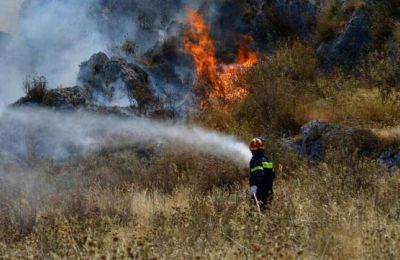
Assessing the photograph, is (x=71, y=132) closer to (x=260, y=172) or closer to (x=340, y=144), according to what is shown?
(x=340, y=144)

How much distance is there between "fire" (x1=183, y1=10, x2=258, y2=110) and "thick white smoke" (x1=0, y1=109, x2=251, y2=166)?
2.31 m

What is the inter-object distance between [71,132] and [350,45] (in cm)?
829

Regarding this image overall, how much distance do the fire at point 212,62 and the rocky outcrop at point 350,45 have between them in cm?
258

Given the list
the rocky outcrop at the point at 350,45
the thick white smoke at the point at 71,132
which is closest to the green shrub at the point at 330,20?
the rocky outcrop at the point at 350,45

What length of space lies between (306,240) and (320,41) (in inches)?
517

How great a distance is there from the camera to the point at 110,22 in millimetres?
26188

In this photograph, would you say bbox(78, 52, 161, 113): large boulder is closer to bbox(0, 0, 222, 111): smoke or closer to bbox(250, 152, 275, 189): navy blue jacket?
bbox(0, 0, 222, 111): smoke

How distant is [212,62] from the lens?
18.9 m

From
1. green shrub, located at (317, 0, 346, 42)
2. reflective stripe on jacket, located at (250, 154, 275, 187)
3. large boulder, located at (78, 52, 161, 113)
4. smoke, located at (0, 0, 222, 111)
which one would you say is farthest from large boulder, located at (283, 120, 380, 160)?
smoke, located at (0, 0, 222, 111)

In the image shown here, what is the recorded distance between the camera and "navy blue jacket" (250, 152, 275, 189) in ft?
22.2

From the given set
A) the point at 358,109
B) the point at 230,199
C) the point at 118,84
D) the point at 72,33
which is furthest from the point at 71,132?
the point at 72,33

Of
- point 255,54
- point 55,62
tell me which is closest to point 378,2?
point 255,54

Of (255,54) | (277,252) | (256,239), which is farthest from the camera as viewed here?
(255,54)

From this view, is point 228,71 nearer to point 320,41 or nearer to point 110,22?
point 320,41
